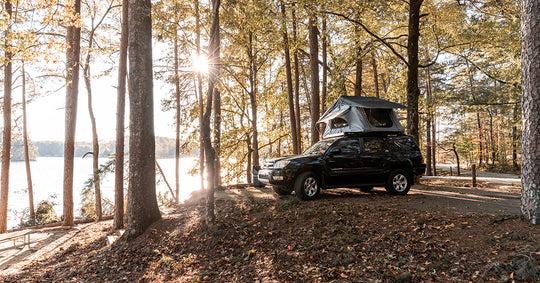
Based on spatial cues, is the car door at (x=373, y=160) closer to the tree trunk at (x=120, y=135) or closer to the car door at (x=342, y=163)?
the car door at (x=342, y=163)

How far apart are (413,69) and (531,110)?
753cm

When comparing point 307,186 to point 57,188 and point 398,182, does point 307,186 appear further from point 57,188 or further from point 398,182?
point 57,188

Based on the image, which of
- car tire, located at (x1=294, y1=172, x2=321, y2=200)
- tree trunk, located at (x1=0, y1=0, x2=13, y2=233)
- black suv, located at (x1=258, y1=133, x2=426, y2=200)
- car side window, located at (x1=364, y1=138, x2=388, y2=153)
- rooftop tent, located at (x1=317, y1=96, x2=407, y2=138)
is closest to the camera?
car tire, located at (x1=294, y1=172, x2=321, y2=200)

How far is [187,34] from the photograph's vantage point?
15141 millimetres

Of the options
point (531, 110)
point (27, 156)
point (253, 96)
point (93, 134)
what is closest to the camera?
point (531, 110)

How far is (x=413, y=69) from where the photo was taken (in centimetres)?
1180

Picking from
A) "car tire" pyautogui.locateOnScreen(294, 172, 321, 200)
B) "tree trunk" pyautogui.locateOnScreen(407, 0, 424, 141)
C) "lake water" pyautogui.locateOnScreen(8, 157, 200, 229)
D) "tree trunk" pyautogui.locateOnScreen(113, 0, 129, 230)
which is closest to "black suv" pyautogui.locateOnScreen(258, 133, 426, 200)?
"car tire" pyautogui.locateOnScreen(294, 172, 321, 200)

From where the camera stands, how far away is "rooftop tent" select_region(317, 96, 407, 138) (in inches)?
361

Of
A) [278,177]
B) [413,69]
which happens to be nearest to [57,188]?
[278,177]

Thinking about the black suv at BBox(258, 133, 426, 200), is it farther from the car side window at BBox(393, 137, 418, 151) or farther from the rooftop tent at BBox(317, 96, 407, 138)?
the rooftop tent at BBox(317, 96, 407, 138)

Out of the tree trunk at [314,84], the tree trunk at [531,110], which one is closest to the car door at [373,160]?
the tree trunk at [531,110]

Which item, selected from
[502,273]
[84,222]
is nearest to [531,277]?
[502,273]

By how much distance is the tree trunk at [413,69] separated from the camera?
11.6 metres

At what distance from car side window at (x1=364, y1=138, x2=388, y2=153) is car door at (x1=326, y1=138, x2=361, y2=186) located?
0.36 m
